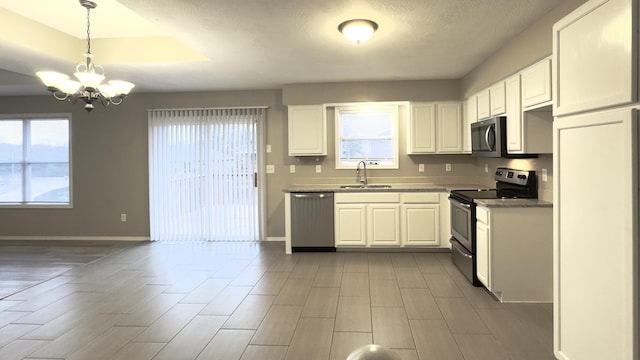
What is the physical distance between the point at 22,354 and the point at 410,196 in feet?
13.7

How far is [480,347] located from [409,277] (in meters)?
1.64

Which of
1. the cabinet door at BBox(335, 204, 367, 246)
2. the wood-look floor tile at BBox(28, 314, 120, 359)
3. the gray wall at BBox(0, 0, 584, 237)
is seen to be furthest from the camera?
the gray wall at BBox(0, 0, 584, 237)

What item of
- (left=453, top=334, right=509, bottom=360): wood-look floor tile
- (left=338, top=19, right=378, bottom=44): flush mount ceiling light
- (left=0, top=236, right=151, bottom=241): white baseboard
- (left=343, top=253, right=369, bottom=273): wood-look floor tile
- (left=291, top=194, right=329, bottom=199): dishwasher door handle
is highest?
(left=338, top=19, right=378, bottom=44): flush mount ceiling light

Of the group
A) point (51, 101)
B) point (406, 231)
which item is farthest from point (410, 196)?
point (51, 101)

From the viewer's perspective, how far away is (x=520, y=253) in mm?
3504

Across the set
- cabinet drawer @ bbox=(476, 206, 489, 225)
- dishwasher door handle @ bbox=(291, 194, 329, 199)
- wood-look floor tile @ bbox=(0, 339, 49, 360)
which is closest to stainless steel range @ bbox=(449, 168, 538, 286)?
cabinet drawer @ bbox=(476, 206, 489, 225)

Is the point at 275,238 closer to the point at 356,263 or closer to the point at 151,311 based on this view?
the point at 356,263

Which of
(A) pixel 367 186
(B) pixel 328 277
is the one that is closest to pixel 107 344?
(B) pixel 328 277

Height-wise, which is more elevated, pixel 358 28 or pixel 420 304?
pixel 358 28

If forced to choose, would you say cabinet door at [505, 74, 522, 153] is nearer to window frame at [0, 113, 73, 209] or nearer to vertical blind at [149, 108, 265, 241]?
vertical blind at [149, 108, 265, 241]

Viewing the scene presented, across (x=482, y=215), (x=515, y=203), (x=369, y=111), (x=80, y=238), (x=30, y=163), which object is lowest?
(x=80, y=238)

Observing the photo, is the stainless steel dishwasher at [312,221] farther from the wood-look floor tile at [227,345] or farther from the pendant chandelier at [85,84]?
the wood-look floor tile at [227,345]

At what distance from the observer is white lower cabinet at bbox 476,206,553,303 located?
11.4 feet

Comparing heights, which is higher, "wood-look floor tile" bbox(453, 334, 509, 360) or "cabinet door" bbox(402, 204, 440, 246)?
"cabinet door" bbox(402, 204, 440, 246)
